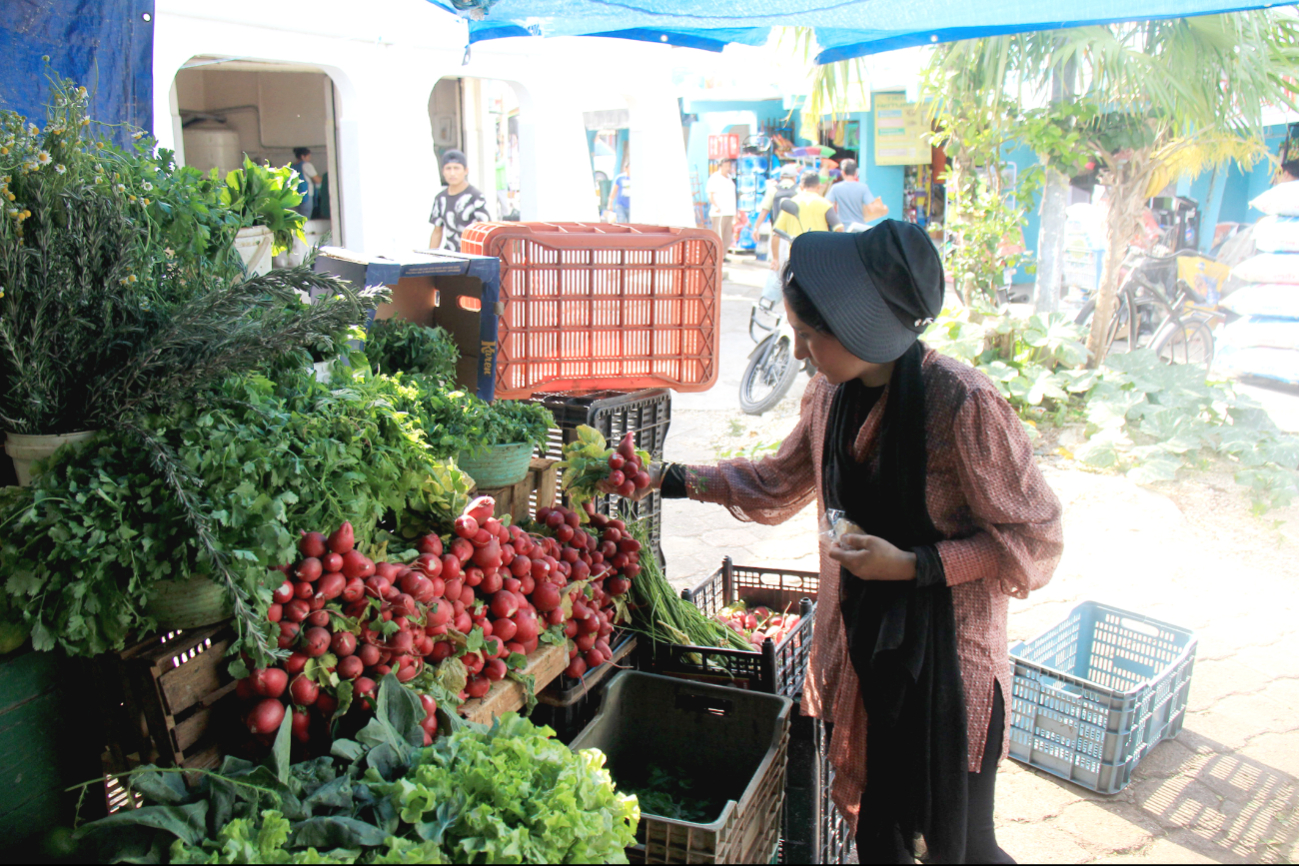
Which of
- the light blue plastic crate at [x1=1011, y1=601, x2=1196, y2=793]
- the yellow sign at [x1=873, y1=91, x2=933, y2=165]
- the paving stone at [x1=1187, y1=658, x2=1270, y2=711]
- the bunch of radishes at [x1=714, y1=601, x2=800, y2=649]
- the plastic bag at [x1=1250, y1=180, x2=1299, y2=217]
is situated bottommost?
the paving stone at [x1=1187, y1=658, x2=1270, y2=711]

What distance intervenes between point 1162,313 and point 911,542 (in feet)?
26.5

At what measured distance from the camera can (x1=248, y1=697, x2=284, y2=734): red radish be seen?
5.10 ft

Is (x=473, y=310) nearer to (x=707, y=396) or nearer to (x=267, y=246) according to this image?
(x=267, y=246)

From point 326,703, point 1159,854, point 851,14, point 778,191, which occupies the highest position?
point 851,14

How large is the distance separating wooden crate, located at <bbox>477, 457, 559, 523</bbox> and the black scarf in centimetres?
94

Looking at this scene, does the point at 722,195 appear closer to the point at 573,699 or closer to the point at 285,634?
the point at 573,699

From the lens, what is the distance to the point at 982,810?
2.11m

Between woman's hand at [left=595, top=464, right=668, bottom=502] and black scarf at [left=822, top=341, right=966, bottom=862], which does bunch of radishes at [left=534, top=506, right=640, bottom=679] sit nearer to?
woman's hand at [left=595, top=464, right=668, bottom=502]

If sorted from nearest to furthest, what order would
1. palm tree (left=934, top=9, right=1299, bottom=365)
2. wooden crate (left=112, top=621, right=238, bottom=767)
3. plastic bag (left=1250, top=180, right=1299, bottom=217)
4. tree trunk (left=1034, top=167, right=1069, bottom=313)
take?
1. wooden crate (left=112, top=621, right=238, bottom=767)
2. palm tree (left=934, top=9, right=1299, bottom=365)
3. tree trunk (left=1034, top=167, right=1069, bottom=313)
4. plastic bag (left=1250, top=180, right=1299, bottom=217)

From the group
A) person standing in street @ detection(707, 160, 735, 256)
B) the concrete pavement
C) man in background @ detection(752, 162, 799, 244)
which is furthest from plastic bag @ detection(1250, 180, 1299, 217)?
person standing in street @ detection(707, 160, 735, 256)

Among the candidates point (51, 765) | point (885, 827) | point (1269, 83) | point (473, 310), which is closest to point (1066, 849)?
point (885, 827)

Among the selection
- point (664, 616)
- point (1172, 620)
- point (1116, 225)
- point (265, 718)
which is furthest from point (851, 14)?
point (1116, 225)

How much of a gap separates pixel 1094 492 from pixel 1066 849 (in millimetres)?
3298

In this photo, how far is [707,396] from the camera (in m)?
8.70
